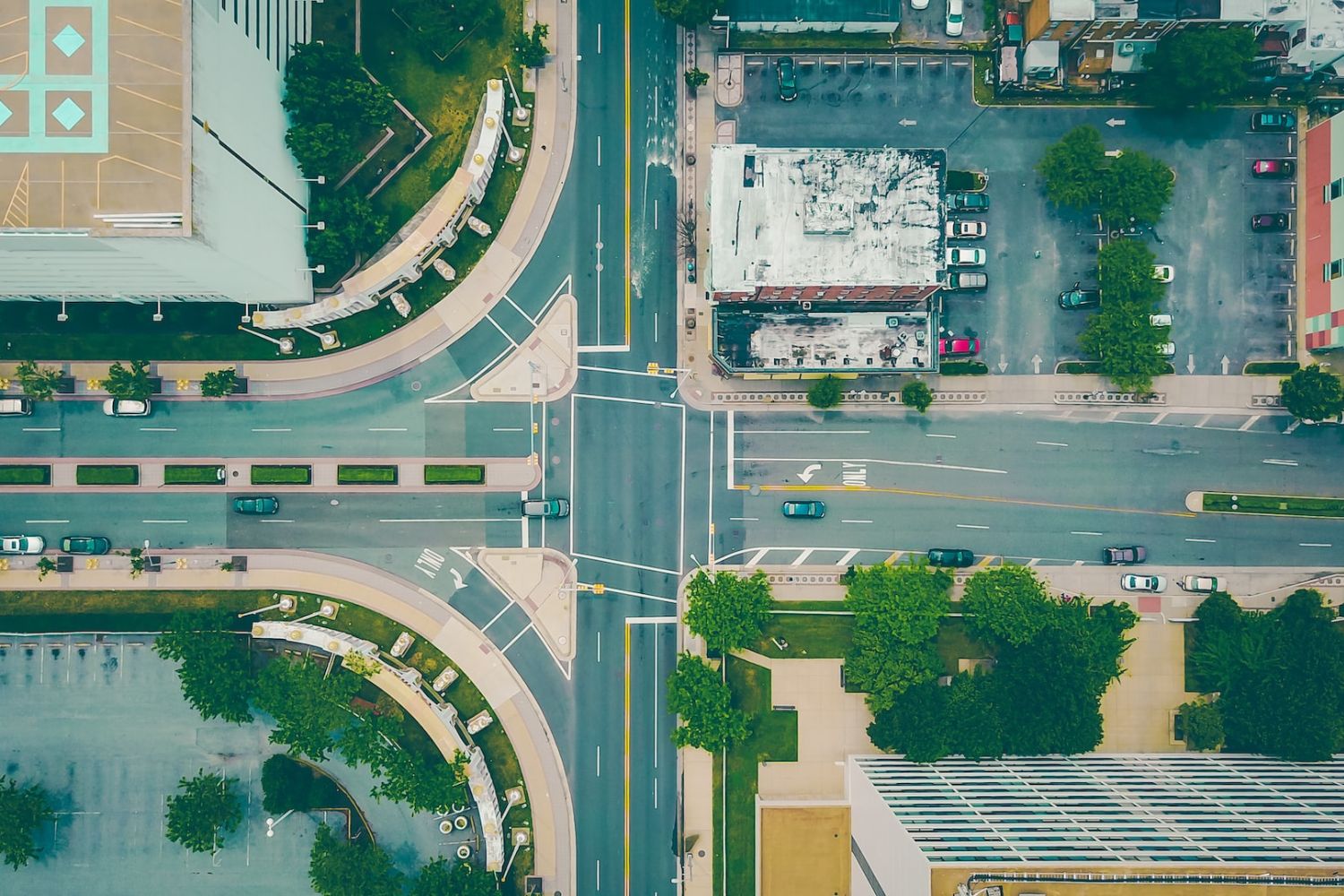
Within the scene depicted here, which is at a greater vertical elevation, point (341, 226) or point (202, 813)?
point (341, 226)

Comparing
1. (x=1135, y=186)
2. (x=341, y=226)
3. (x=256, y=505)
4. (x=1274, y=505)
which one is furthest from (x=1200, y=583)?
(x=256, y=505)

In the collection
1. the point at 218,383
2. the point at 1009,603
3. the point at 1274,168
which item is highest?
the point at 1274,168

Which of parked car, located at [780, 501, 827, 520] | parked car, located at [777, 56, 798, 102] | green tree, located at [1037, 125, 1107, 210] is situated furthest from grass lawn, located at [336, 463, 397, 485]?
green tree, located at [1037, 125, 1107, 210]

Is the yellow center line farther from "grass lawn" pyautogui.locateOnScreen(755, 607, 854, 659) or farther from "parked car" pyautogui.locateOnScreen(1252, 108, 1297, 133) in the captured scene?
"parked car" pyautogui.locateOnScreen(1252, 108, 1297, 133)

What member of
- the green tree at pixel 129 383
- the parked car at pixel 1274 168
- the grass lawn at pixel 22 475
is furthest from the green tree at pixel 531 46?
the parked car at pixel 1274 168

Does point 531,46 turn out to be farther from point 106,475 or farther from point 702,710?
point 702,710

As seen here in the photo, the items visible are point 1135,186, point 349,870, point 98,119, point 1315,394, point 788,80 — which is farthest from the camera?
point 788,80
